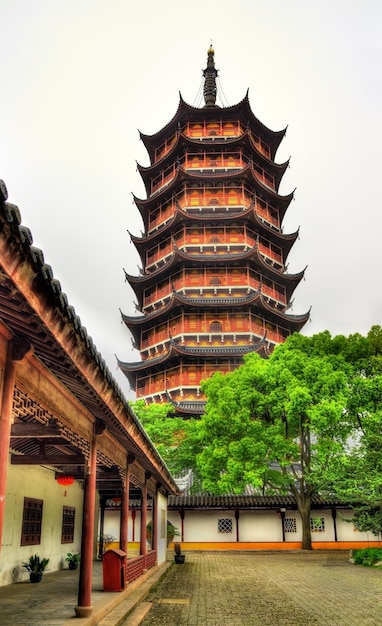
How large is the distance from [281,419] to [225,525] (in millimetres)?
7558

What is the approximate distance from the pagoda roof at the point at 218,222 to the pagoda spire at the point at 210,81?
15.4 metres

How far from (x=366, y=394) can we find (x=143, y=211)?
101 feet

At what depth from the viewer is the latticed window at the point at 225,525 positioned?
99.7 feet

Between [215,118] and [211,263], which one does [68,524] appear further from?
[215,118]

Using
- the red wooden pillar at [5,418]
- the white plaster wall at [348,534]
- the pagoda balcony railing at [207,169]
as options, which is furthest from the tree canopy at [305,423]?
the pagoda balcony railing at [207,169]

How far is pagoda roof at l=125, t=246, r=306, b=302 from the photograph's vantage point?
1645 inches

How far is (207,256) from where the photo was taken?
42.3 m

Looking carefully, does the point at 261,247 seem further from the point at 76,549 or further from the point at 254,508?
the point at 76,549

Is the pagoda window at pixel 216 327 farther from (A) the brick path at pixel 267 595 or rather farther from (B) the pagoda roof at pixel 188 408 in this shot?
(A) the brick path at pixel 267 595

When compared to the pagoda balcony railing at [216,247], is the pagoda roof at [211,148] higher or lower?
higher

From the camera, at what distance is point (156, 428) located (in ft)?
102

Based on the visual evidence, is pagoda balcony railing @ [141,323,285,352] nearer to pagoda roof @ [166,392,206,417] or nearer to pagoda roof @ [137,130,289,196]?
pagoda roof @ [166,392,206,417]

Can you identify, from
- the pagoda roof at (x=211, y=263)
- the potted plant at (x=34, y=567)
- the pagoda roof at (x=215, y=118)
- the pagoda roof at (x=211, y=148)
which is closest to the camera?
the potted plant at (x=34, y=567)

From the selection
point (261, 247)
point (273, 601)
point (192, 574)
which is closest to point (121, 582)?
point (273, 601)
